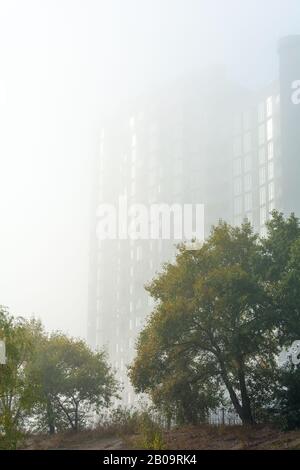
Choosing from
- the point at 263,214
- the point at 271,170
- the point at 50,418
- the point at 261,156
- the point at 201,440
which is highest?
the point at 261,156

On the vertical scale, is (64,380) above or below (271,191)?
below

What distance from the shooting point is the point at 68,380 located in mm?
55656

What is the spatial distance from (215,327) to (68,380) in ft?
51.4

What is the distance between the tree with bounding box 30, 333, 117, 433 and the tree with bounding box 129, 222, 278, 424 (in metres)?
9.45

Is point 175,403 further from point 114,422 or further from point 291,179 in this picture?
point 291,179

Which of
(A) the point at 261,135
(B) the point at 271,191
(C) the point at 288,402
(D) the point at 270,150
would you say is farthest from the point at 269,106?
(C) the point at 288,402

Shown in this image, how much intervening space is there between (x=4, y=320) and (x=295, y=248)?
1715 centimetres

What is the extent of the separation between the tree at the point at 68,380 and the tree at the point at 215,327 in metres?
9.45

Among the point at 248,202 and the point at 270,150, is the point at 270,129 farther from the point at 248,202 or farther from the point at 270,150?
the point at 248,202

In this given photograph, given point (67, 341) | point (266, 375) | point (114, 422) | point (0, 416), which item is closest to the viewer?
point (0, 416)

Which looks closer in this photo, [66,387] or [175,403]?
[175,403]
